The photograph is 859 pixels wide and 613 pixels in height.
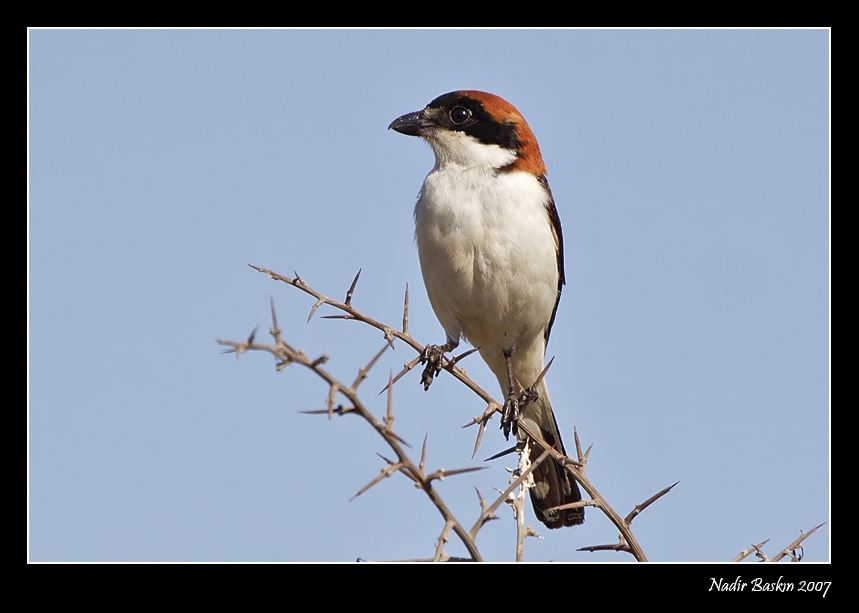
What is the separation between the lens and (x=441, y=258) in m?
5.12

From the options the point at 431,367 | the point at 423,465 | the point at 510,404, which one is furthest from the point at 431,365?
the point at 423,465

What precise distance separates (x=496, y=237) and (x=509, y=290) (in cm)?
35

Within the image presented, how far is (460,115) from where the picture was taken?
5566 mm

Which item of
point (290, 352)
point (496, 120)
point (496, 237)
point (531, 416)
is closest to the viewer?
point (290, 352)

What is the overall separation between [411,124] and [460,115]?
1.04 ft

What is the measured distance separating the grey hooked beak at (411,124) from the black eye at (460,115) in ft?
0.52

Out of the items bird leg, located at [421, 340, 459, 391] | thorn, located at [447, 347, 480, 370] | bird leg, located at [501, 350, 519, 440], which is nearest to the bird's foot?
bird leg, located at [501, 350, 519, 440]

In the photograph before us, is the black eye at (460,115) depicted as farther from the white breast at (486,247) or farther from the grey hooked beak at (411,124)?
the white breast at (486,247)

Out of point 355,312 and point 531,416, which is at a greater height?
point 355,312

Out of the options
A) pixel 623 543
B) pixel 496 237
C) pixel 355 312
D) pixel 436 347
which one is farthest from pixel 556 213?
pixel 623 543

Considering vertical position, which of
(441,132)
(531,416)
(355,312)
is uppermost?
(441,132)

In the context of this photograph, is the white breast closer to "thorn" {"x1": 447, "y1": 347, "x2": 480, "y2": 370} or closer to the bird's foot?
the bird's foot

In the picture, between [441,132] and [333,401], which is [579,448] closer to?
[333,401]

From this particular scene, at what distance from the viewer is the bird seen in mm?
5070
